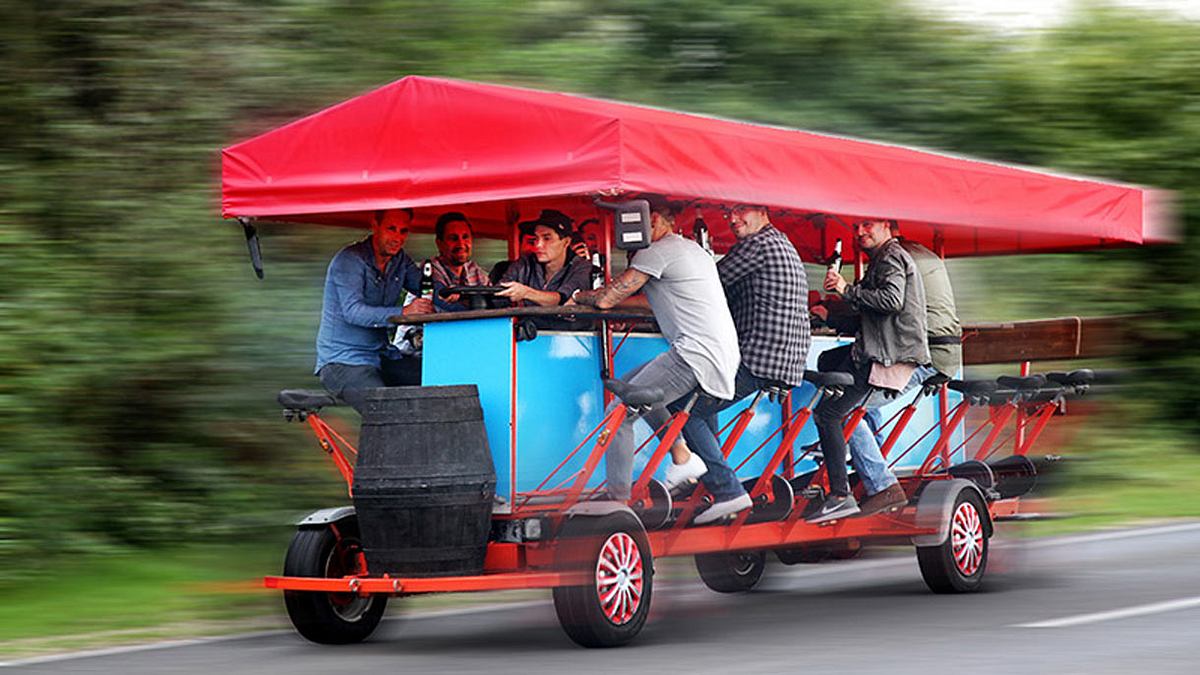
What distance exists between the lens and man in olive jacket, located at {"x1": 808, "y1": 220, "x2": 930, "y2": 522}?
10.8 m

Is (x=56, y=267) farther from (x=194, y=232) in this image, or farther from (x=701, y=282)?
(x=701, y=282)

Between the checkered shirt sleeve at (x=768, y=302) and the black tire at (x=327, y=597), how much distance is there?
91.0 inches

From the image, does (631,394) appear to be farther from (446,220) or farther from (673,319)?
(446,220)

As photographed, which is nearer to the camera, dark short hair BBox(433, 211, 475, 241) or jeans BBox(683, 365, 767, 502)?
jeans BBox(683, 365, 767, 502)

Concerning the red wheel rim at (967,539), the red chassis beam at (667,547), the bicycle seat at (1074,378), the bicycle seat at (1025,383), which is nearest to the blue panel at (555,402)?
the red chassis beam at (667,547)

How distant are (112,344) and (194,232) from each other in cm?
110

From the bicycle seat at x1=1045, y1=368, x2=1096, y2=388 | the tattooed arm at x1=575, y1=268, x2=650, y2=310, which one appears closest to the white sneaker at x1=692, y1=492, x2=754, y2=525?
the tattooed arm at x1=575, y1=268, x2=650, y2=310

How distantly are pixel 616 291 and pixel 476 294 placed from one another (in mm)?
686

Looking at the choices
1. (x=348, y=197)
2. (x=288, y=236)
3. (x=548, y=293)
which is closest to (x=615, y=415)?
(x=548, y=293)

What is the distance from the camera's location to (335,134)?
9461mm

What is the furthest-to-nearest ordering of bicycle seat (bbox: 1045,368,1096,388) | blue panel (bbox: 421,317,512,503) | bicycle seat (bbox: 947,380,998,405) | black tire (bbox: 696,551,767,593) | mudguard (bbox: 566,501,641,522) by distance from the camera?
bicycle seat (bbox: 1045,368,1096,388) → bicycle seat (bbox: 947,380,998,405) → black tire (bbox: 696,551,767,593) → blue panel (bbox: 421,317,512,503) → mudguard (bbox: 566,501,641,522)

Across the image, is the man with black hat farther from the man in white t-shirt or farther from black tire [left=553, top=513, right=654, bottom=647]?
black tire [left=553, top=513, right=654, bottom=647]

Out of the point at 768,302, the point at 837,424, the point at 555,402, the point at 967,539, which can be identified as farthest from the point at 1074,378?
the point at 555,402

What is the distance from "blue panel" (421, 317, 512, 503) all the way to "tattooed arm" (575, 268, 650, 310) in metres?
0.55
